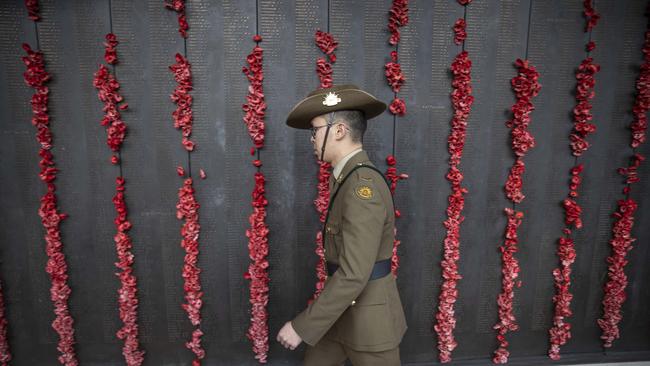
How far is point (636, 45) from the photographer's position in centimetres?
280

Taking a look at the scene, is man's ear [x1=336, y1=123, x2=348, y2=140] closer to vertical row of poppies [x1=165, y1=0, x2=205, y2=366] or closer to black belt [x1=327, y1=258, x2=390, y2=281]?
black belt [x1=327, y1=258, x2=390, y2=281]

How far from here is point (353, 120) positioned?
1.73 meters

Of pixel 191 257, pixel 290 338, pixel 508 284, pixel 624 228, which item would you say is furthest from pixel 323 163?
pixel 624 228

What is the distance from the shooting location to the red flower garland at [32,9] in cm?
241

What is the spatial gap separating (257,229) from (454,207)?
148cm

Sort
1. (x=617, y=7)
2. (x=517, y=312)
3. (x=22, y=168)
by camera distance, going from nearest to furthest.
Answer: (x=22, y=168), (x=617, y=7), (x=517, y=312)

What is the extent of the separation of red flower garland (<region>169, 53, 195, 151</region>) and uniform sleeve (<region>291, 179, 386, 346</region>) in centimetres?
150

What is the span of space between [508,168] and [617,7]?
1431mm

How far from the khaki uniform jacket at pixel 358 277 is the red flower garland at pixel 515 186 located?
56.1 inches

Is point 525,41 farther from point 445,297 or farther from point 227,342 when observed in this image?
point 227,342

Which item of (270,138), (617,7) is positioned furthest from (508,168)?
(270,138)

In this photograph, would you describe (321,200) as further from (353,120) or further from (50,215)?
(50,215)

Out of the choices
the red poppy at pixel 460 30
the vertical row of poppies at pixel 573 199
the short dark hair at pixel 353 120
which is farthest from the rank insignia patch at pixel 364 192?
the vertical row of poppies at pixel 573 199

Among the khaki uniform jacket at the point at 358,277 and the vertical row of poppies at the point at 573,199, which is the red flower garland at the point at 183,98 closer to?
the khaki uniform jacket at the point at 358,277
